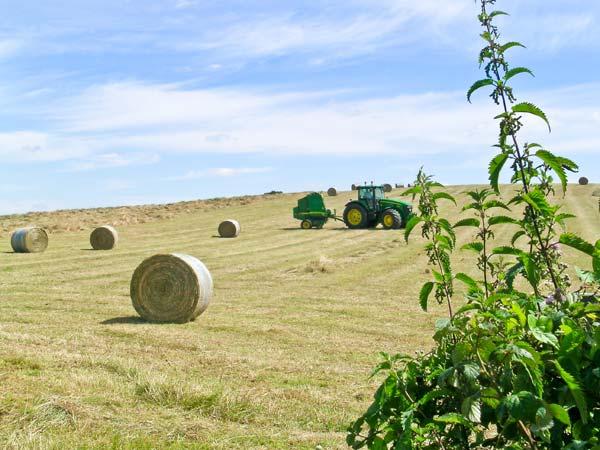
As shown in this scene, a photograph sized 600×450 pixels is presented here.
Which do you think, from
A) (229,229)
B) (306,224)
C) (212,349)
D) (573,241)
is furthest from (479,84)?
(306,224)

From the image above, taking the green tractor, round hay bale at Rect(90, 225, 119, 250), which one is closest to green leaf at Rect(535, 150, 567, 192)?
round hay bale at Rect(90, 225, 119, 250)

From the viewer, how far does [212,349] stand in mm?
9625

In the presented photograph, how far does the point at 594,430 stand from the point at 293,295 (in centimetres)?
1272

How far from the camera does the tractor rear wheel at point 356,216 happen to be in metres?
32.3

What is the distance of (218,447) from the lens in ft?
17.6

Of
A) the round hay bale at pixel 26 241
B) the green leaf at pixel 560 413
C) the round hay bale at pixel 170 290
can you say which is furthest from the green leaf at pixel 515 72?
the round hay bale at pixel 26 241

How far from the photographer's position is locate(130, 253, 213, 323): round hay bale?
12352 millimetres

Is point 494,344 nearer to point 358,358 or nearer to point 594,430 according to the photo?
point 594,430

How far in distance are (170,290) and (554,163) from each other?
10483 mm

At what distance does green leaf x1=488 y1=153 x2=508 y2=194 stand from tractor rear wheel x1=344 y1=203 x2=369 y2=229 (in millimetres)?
29459

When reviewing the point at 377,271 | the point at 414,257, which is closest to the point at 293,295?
the point at 377,271

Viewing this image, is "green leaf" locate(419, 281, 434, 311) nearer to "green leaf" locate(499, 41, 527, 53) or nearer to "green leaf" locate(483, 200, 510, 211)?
"green leaf" locate(483, 200, 510, 211)

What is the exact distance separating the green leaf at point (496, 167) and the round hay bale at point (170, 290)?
10.1 m

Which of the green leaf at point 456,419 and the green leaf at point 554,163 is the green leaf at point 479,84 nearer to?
the green leaf at point 554,163
